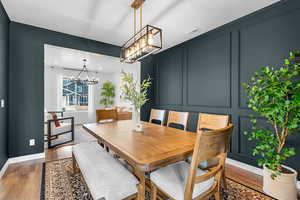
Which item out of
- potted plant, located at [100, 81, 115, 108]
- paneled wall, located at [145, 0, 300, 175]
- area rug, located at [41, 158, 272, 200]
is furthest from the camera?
potted plant, located at [100, 81, 115, 108]

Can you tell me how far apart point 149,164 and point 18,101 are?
9.55 feet

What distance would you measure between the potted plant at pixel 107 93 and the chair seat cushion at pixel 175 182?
626 centimetres

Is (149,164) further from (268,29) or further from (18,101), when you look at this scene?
(18,101)

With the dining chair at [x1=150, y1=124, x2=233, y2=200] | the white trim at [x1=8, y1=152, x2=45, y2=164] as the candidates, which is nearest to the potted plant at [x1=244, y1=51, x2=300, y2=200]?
the dining chair at [x1=150, y1=124, x2=233, y2=200]

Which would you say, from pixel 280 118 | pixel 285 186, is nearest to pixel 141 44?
pixel 280 118

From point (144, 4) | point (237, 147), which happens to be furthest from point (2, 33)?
point (237, 147)

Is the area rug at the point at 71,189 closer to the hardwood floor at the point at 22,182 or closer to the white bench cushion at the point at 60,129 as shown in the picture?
the hardwood floor at the point at 22,182

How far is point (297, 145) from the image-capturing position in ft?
6.08

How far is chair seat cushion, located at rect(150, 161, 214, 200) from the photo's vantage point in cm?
105

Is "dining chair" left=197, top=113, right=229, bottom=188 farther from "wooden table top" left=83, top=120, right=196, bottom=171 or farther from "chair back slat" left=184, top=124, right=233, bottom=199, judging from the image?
"chair back slat" left=184, top=124, right=233, bottom=199

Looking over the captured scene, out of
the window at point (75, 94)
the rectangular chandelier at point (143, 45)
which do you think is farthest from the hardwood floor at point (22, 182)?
the window at point (75, 94)

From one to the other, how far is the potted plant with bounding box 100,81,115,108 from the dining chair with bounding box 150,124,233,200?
20.5 ft

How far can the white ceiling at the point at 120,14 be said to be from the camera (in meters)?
2.05

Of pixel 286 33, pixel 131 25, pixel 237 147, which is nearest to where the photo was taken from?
pixel 286 33
